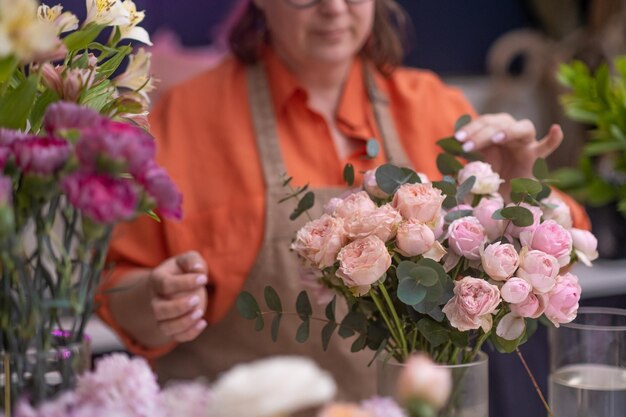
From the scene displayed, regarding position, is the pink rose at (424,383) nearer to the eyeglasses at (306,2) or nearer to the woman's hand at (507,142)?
the woman's hand at (507,142)

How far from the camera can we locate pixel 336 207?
0.89m

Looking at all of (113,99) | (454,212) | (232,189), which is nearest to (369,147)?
(454,212)

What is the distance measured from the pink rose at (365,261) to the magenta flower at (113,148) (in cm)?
26

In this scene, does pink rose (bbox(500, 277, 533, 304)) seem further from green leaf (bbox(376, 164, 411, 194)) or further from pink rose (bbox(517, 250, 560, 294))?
green leaf (bbox(376, 164, 411, 194))

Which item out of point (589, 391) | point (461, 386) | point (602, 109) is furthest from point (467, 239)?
point (602, 109)

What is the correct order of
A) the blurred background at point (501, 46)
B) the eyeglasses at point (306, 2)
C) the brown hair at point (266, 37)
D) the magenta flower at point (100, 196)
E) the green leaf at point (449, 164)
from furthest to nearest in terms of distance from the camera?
the blurred background at point (501, 46) → the brown hair at point (266, 37) → the eyeglasses at point (306, 2) → the green leaf at point (449, 164) → the magenta flower at point (100, 196)

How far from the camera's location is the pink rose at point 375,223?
83cm

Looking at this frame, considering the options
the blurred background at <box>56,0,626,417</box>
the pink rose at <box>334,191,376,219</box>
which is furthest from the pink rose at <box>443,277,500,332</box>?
the blurred background at <box>56,0,626,417</box>

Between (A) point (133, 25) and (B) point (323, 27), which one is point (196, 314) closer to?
(A) point (133, 25)

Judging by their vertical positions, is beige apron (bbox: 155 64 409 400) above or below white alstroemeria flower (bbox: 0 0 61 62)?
below

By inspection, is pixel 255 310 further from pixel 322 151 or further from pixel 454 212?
pixel 322 151

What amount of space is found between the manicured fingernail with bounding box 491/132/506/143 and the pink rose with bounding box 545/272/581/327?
1.16ft

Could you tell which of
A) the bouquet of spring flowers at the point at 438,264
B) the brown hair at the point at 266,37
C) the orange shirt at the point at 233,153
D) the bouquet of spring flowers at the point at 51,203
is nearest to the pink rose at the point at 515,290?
the bouquet of spring flowers at the point at 438,264

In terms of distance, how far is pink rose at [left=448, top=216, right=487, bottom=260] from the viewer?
2.82 feet
